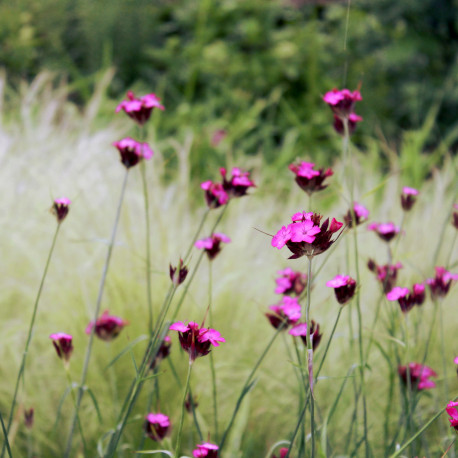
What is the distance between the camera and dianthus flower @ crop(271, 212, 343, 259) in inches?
27.2

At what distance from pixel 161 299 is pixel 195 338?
1.05 metres

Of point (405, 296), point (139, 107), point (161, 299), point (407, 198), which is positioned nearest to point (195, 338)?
point (405, 296)

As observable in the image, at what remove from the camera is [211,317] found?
1.12 meters

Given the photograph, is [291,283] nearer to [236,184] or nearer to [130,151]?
[236,184]

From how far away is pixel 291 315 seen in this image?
99 centimetres

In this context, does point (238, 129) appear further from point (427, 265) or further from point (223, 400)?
point (223, 400)

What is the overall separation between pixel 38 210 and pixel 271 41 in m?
3.12

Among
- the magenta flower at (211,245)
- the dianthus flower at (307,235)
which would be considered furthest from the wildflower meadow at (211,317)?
the dianthus flower at (307,235)

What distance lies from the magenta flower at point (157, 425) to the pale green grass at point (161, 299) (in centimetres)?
24

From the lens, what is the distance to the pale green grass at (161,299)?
63.4 inches

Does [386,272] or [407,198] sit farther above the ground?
[407,198]

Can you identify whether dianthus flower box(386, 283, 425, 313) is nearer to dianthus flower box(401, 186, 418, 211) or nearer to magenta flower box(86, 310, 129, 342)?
dianthus flower box(401, 186, 418, 211)

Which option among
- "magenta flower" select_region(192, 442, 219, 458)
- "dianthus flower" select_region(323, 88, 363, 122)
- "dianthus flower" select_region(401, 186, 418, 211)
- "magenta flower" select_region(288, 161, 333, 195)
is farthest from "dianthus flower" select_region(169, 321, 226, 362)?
"dianthus flower" select_region(401, 186, 418, 211)

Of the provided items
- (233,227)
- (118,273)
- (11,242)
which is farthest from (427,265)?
(11,242)
